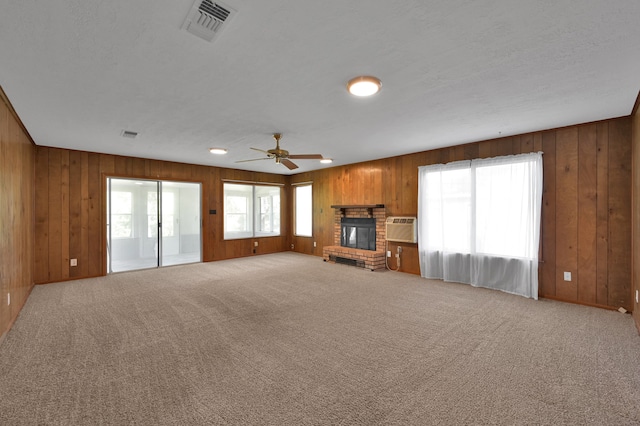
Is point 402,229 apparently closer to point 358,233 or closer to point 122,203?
point 358,233

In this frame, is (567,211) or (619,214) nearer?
(619,214)

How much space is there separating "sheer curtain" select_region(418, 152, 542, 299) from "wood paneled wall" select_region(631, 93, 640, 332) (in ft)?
2.94

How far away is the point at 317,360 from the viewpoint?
234cm

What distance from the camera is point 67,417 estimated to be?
1.70 meters

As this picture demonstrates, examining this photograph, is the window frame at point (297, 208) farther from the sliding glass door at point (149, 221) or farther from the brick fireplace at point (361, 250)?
the sliding glass door at point (149, 221)

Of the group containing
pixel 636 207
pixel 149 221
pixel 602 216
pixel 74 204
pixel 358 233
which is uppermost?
pixel 74 204

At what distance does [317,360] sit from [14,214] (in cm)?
397

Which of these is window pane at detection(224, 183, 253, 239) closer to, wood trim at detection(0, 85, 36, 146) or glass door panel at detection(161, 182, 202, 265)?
glass door panel at detection(161, 182, 202, 265)

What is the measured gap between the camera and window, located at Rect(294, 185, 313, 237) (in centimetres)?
811

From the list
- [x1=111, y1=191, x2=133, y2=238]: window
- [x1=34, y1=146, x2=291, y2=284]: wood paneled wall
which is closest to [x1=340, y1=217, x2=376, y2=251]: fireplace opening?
[x1=34, y1=146, x2=291, y2=284]: wood paneled wall

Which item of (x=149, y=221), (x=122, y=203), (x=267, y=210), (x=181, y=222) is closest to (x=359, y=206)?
(x=267, y=210)

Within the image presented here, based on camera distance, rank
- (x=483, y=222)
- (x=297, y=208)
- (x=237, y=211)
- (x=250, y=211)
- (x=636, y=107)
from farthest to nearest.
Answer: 1. (x=297, y=208)
2. (x=250, y=211)
3. (x=237, y=211)
4. (x=483, y=222)
5. (x=636, y=107)

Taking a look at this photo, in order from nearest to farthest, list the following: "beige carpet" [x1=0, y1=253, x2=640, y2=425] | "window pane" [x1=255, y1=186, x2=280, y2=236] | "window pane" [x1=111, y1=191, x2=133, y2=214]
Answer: "beige carpet" [x1=0, y1=253, x2=640, y2=425] < "window pane" [x1=111, y1=191, x2=133, y2=214] < "window pane" [x1=255, y1=186, x2=280, y2=236]

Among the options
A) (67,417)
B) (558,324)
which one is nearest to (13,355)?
(67,417)
